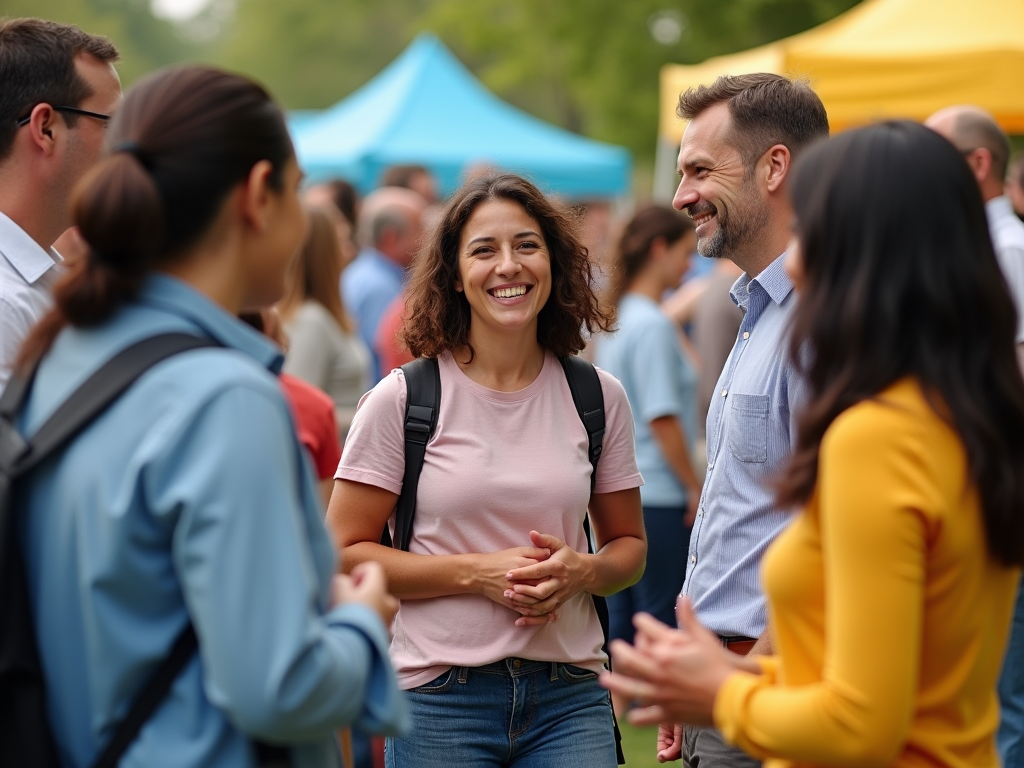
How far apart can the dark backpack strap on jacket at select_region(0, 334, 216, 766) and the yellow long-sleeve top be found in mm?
935

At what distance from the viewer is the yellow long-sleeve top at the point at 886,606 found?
179 centimetres

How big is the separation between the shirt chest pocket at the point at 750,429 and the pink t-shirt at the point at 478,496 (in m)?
0.46

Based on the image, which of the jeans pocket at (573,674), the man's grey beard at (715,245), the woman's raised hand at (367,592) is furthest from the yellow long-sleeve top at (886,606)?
the man's grey beard at (715,245)

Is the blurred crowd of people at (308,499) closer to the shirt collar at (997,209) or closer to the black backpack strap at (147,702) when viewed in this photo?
→ the black backpack strap at (147,702)

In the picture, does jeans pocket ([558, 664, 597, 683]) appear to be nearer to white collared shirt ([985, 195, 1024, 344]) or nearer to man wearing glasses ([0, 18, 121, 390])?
man wearing glasses ([0, 18, 121, 390])

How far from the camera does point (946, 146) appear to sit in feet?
6.45

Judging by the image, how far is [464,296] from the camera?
349 centimetres

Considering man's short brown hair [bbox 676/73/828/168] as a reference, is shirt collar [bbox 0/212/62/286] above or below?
below

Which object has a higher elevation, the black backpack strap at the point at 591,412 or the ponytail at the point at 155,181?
the ponytail at the point at 155,181

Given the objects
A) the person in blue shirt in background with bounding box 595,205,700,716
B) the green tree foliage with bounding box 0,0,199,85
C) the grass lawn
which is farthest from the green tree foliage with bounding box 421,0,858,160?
the green tree foliage with bounding box 0,0,199,85

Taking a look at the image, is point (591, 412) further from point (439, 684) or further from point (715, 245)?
point (439, 684)

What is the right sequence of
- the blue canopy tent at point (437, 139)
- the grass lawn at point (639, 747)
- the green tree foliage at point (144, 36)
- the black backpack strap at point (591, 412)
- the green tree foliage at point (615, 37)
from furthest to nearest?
the green tree foliage at point (144, 36), the green tree foliage at point (615, 37), the blue canopy tent at point (437, 139), the grass lawn at point (639, 747), the black backpack strap at point (591, 412)

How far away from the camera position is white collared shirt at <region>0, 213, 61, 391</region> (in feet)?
9.13

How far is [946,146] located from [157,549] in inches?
54.0
